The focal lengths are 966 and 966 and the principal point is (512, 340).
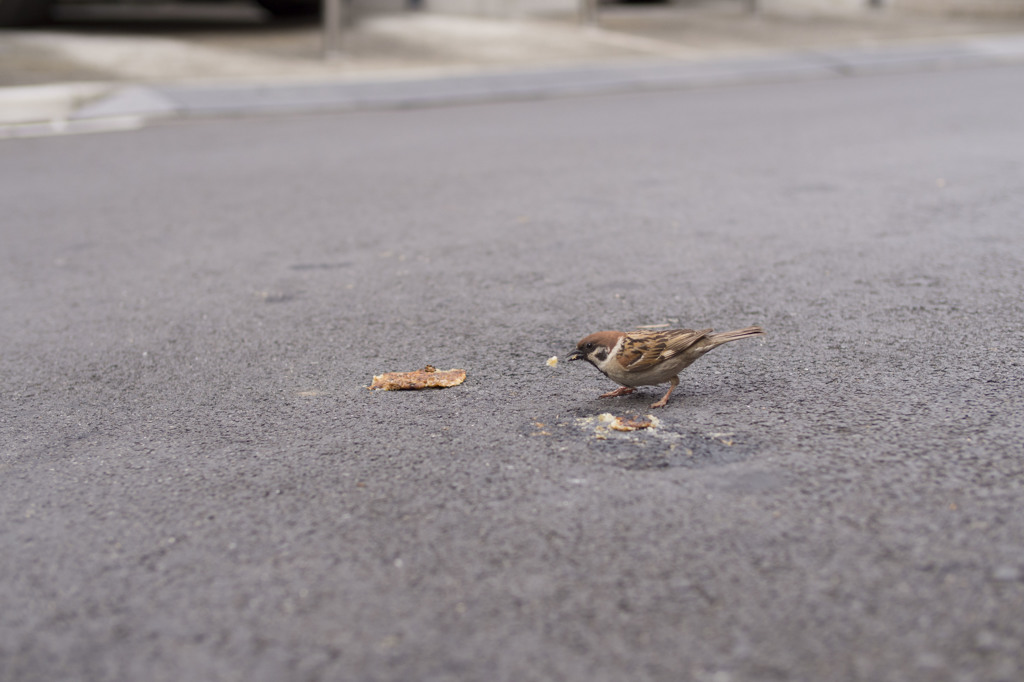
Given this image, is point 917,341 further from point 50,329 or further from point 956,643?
point 50,329

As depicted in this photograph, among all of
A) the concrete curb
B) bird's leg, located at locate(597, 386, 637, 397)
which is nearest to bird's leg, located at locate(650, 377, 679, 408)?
bird's leg, located at locate(597, 386, 637, 397)

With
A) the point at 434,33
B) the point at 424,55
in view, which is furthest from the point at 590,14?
the point at 424,55

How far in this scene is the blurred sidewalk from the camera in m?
12.0

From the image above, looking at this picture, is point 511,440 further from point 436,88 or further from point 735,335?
point 436,88

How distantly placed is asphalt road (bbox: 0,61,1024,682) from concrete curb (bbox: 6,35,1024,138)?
14.1ft

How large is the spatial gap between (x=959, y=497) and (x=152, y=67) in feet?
44.3

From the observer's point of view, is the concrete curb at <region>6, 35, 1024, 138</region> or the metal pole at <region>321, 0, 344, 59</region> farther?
the metal pole at <region>321, 0, 344, 59</region>

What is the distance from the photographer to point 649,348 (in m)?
3.43

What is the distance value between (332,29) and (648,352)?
12.7 meters

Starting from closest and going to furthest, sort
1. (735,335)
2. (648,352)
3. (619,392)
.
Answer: (648,352)
(735,335)
(619,392)

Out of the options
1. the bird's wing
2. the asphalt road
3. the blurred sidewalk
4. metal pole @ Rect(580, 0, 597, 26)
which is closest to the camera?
the asphalt road

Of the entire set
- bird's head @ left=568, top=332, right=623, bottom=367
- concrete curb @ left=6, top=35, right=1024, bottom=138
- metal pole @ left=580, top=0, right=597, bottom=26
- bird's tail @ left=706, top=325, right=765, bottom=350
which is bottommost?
bird's head @ left=568, top=332, right=623, bottom=367

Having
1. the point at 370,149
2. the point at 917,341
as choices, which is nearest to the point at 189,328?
the point at 917,341

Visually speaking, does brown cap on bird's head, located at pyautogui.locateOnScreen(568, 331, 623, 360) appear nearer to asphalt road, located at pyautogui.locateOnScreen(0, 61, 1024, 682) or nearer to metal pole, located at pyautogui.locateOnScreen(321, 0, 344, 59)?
asphalt road, located at pyautogui.locateOnScreen(0, 61, 1024, 682)
